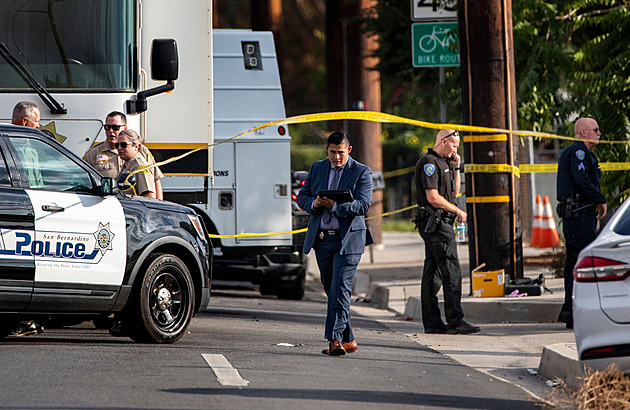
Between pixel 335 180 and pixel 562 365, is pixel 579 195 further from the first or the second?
pixel 562 365

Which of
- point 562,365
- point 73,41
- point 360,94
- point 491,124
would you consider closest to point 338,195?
point 562,365

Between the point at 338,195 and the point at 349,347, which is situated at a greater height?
the point at 338,195

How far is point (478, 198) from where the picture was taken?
41.8 ft

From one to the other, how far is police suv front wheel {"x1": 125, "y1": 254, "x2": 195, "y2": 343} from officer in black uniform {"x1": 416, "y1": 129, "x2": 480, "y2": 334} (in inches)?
101

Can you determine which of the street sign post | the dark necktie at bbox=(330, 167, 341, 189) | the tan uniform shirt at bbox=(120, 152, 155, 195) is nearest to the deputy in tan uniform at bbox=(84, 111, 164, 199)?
the tan uniform shirt at bbox=(120, 152, 155, 195)

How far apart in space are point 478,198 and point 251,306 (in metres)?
3.00

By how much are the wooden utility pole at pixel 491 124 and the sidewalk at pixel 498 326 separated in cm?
64

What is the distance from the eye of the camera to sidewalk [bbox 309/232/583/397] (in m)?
8.42

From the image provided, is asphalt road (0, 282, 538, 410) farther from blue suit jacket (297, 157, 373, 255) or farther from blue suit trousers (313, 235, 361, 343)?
blue suit jacket (297, 157, 373, 255)

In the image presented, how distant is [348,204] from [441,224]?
2.12 meters

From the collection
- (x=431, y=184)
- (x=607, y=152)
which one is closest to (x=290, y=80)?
(x=607, y=152)

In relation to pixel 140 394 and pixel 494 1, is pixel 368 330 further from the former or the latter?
pixel 140 394

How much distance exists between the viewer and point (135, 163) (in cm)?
1006

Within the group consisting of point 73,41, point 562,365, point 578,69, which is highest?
point 578,69
